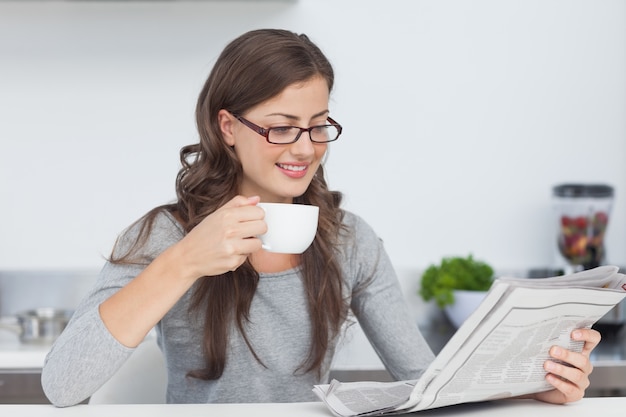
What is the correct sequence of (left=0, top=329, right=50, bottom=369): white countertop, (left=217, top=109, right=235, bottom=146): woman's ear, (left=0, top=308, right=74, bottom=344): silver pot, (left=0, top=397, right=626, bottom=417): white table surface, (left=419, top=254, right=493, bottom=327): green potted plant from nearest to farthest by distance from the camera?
(left=0, top=397, right=626, bottom=417): white table surface < (left=217, top=109, right=235, bottom=146): woman's ear < (left=0, top=329, right=50, bottom=369): white countertop < (left=0, top=308, right=74, bottom=344): silver pot < (left=419, top=254, right=493, bottom=327): green potted plant

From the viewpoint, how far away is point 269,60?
1501mm

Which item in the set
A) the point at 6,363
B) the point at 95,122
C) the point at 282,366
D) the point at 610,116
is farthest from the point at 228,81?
the point at 610,116

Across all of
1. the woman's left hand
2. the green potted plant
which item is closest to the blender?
the green potted plant

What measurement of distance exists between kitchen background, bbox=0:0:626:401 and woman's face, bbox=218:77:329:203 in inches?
45.3

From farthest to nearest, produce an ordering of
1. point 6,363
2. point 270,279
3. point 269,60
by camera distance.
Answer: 1. point 6,363
2. point 270,279
3. point 269,60

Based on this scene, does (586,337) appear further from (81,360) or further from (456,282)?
(456,282)

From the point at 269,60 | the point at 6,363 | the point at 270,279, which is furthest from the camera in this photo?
the point at 6,363

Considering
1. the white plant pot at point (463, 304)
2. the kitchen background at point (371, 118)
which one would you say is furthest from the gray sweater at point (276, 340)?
the kitchen background at point (371, 118)

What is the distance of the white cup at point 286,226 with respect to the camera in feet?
3.80

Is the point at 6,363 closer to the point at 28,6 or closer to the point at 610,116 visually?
the point at 28,6

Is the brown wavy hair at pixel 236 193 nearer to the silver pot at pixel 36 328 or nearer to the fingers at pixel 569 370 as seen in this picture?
the fingers at pixel 569 370

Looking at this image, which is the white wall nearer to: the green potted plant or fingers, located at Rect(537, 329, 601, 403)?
the green potted plant

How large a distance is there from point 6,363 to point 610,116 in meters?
1.88

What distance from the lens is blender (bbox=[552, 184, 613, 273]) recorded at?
101 inches
